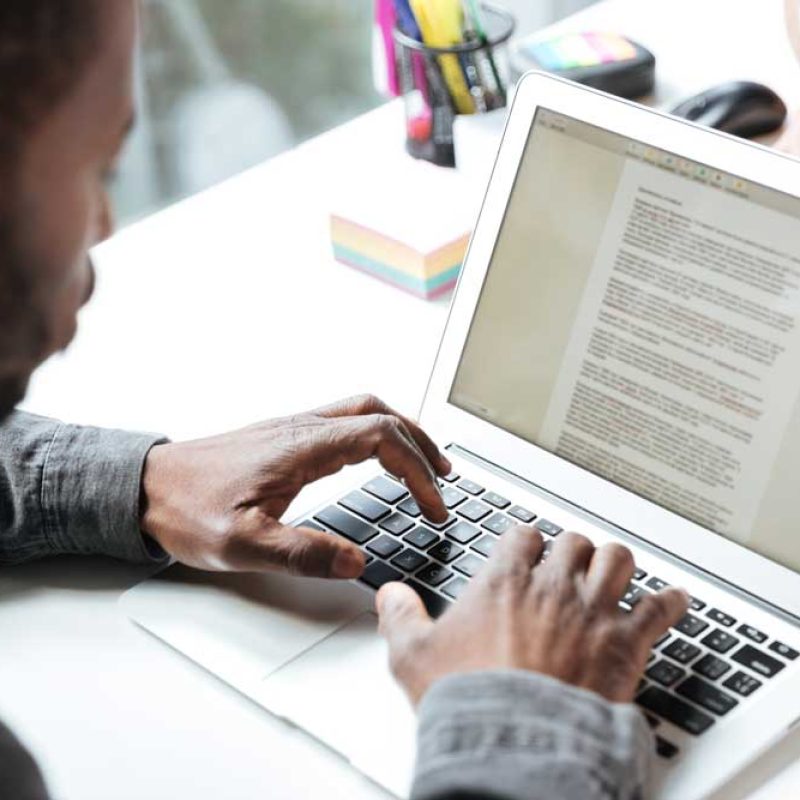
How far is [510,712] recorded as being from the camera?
688 mm

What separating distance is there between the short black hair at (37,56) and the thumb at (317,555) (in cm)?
32

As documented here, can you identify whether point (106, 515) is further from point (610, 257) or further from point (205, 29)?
point (205, 29)

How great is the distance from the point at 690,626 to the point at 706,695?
0.19 ft

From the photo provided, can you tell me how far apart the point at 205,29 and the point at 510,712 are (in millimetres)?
1713

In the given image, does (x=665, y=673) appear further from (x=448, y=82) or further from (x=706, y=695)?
(x=448, y=82)

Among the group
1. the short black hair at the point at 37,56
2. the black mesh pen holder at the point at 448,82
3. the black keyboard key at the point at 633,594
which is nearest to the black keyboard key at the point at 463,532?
the black keyboard key at the point at 633,594

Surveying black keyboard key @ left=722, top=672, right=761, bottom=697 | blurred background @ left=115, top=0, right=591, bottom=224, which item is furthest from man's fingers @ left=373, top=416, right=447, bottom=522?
blurred background @ left=115, top=0, right=591, bottom=224

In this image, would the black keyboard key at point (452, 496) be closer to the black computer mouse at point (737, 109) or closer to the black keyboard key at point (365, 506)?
the black keyboard key at point (365, 506)

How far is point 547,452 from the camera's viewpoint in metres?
0.95

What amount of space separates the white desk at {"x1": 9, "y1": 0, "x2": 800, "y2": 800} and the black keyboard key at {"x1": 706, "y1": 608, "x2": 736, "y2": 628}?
8 centimetres

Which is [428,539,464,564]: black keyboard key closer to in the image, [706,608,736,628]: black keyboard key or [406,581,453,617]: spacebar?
[406,581,453,617]: spacebar

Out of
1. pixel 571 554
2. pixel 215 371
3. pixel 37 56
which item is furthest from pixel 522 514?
pixel 37 56

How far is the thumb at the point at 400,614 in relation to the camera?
30.9 inches

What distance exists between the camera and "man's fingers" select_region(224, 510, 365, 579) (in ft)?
2.82
